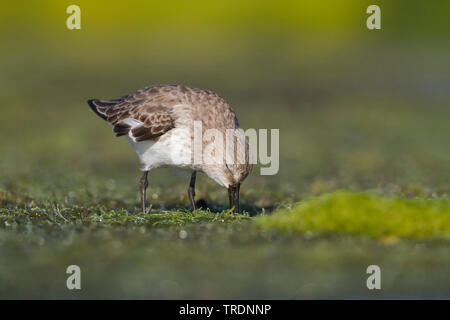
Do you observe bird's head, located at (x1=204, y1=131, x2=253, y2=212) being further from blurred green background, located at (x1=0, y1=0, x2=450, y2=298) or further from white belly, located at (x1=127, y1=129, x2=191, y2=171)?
blurred green background, located at (x1=0, y1=0, x2=450, y2=298)

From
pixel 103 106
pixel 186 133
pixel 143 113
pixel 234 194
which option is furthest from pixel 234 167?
pixel 103 106

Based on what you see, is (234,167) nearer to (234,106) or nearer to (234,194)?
(234,194)

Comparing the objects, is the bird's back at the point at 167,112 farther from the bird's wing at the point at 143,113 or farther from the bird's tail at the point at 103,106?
the bird's tail at the point at 103,106

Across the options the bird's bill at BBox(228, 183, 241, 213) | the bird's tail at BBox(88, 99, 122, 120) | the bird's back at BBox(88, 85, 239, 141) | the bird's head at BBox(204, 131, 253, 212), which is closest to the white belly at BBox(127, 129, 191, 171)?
the bird's back at BBox(88, 85, 239, 141)

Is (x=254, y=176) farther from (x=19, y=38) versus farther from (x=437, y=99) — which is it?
(x=19, y=38)

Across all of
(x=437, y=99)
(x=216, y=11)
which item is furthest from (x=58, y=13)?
(x=437, y=99)

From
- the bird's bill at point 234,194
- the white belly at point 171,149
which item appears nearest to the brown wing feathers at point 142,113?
the white belly at point 171,149
